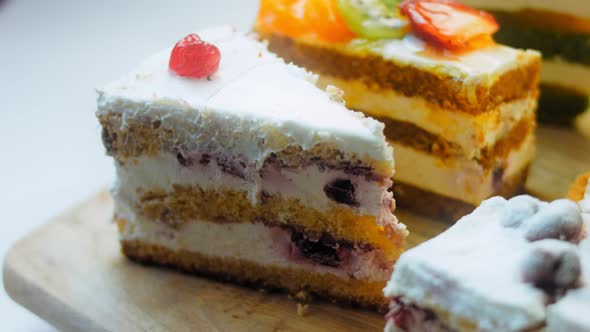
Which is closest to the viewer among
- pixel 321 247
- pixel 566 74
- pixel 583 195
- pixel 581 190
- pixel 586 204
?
pixel 586 204

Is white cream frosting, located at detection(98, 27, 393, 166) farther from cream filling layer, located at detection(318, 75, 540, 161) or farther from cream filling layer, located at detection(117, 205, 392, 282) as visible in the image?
cream filling layer, located at detection(318, 75, 540, 161)

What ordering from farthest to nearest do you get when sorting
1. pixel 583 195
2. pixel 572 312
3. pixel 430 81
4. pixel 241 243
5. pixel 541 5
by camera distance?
pixel 541 5 → pixel 430 81 → pixel 241 243 → pixel 583 195 → pixel 572 312

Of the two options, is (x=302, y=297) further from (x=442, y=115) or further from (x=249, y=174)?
(x=442, y=115)

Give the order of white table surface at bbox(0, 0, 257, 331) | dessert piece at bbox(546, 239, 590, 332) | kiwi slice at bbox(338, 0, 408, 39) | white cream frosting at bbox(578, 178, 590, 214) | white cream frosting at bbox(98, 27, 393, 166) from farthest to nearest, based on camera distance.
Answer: white table surface at bbox(0, 0, 257, 331)
kiwi slice at bbox(338, 0, 408, 39)
white cream frosting at bbox(98, 27, 393, 166)
white cream frosting at bbox(578, 178, 590, 214)
dessert piece at bbox(546, 239, 590, 332)

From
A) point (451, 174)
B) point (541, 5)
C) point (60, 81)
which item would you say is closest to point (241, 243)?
point (451, 174)

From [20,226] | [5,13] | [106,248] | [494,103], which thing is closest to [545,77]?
[494,103]

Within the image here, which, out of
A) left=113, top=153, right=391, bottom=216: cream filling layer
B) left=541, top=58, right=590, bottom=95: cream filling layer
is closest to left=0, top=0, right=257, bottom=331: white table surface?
left=113, top=153, right=391, bottom=216: cream filling layer

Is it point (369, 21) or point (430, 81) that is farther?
point (369, 21)
